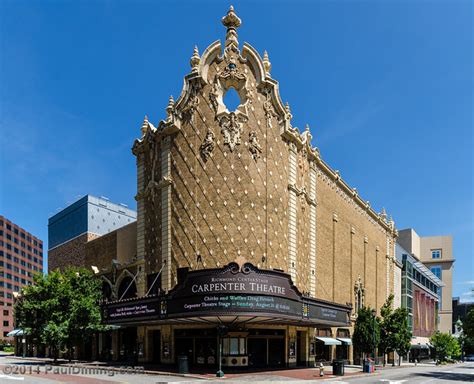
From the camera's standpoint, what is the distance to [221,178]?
4169cm

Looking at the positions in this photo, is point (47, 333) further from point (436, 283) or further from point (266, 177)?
point (436, 283)

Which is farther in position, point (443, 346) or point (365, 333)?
point (443, 346)

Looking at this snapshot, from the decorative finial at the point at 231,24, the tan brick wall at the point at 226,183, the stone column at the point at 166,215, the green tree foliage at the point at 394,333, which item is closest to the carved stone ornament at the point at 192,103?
the tan brick wall at the point at 226,183

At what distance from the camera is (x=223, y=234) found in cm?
4091

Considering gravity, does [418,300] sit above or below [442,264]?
below

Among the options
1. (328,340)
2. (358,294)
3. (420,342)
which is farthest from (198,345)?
(420,342)

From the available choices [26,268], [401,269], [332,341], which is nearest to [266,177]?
[332,341]

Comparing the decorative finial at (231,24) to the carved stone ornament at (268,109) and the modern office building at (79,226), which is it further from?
the modern office building at (79,226)

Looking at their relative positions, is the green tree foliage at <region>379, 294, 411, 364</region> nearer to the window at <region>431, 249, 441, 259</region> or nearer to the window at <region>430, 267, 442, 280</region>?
the window at <region>430, 267, 442, 280</region>

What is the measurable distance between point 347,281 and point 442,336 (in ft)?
119

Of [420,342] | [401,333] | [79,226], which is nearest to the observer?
[401,333]

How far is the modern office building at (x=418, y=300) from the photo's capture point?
8500 centimetres

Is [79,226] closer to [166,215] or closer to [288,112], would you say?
[166,215]

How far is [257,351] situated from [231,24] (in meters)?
28.4
